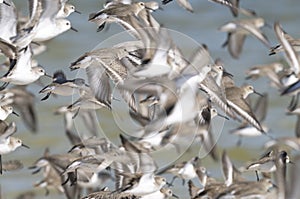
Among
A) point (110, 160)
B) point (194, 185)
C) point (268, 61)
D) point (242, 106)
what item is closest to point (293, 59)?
point (242, 106)

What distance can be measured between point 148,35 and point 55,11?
0.48 meters

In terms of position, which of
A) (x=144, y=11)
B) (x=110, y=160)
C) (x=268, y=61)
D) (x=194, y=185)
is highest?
(x=144, y=11)

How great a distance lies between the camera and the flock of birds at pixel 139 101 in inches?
216

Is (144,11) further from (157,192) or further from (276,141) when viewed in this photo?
(276,141)

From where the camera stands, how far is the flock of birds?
216 inches

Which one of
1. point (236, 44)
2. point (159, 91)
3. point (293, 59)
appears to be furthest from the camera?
point (236, 44)

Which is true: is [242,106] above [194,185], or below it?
above

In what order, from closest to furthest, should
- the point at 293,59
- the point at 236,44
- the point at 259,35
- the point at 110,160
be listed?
1. the point at 110,160
2. the point at 293,59
3. the point at 259,35
4. the point at 236,44

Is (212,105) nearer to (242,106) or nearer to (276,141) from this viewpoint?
(242,106)

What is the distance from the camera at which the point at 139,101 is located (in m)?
6.01

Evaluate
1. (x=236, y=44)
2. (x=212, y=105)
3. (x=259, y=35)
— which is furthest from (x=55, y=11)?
(x=236, y=44)

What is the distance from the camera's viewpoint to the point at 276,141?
316 inches

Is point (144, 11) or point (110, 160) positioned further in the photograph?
point (144, 11)

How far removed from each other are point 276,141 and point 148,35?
2.35 meters
